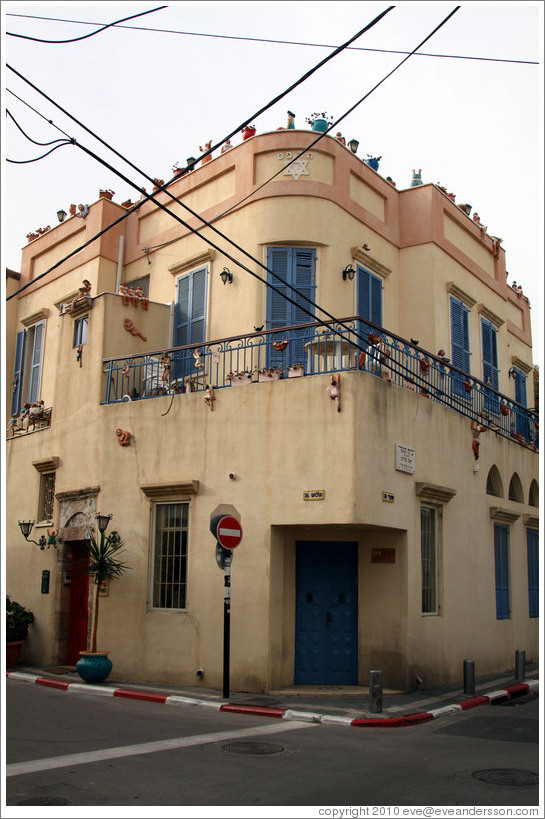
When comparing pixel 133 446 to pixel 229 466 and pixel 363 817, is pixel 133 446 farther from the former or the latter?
pixel 363 817

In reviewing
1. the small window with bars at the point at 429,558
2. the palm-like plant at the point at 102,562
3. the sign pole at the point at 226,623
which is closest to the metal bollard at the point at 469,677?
the small window with bars at the point at 429,558

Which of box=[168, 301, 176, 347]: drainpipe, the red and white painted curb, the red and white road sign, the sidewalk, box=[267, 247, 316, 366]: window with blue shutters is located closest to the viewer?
the red and white painted curb

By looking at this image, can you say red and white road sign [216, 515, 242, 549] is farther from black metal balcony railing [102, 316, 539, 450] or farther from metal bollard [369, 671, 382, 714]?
metal bollard [369, 671, 382, 714]

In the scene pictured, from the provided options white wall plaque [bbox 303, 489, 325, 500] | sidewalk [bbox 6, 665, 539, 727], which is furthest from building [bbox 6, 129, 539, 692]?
sidewalk [bbox 6, 665, 539, 727]

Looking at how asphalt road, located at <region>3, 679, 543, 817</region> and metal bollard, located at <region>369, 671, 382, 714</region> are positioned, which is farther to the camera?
metal bollard, located at <region>369, 671, 382, 714</region>

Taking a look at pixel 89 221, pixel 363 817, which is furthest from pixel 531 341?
pixel 363 817

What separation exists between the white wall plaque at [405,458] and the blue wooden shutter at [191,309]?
17.0ft

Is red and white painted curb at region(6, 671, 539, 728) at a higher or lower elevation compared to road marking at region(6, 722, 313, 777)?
lower

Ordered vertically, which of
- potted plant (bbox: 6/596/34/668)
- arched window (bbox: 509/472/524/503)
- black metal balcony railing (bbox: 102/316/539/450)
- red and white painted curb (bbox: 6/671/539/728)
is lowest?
red and white painted curb (bbox: 6/671/539/728)

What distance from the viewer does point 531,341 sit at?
83.1 feet

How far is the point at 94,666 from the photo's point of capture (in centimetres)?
1375

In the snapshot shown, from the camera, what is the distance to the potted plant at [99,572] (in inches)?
543

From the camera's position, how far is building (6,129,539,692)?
1345cm

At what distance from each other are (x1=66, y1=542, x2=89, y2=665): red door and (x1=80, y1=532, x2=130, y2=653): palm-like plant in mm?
1032
